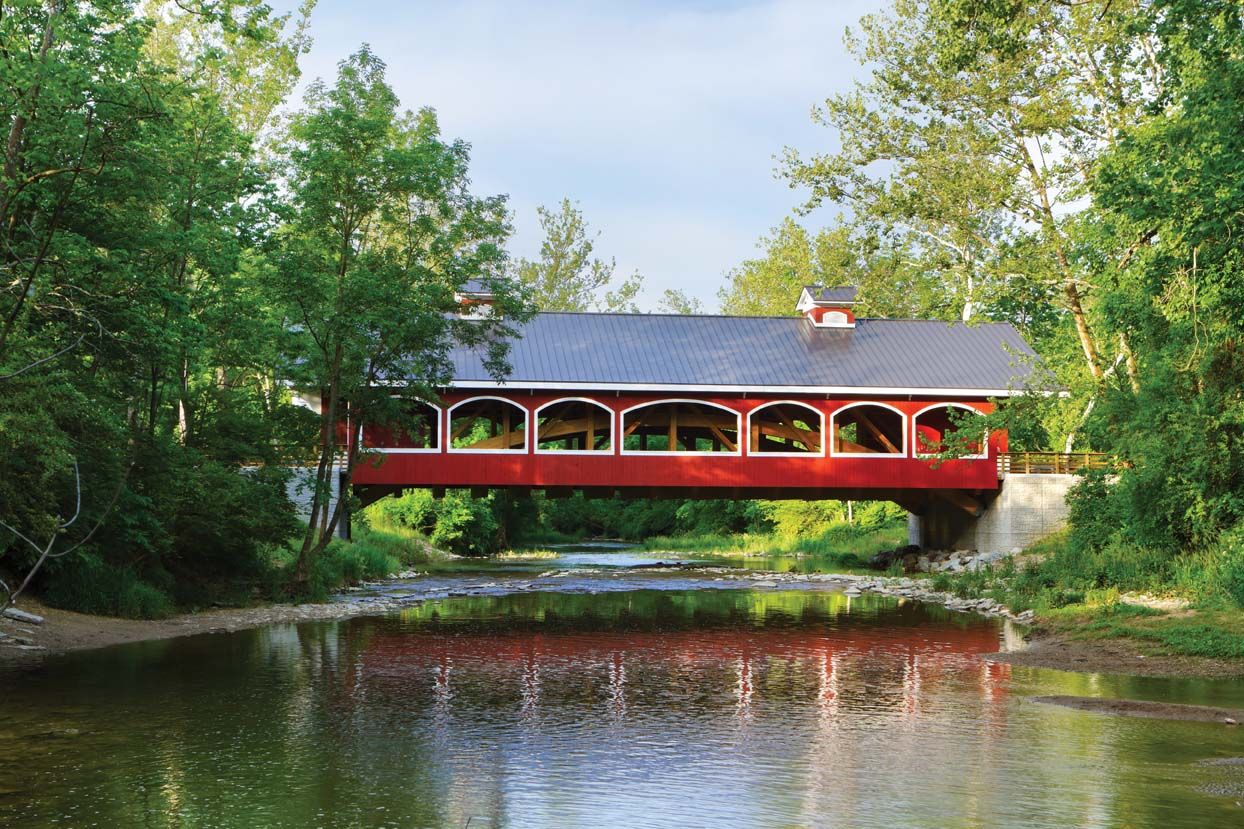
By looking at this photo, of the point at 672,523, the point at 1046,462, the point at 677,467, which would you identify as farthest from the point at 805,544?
the point at 672,523

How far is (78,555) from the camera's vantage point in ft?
54.1

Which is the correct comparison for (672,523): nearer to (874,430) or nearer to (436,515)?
(436,515)

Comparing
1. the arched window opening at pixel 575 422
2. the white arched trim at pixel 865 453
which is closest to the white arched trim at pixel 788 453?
the white arched trim at pixel 865 453

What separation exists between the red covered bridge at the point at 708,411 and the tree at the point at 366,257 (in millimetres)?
6220

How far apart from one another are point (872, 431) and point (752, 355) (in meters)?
3.98

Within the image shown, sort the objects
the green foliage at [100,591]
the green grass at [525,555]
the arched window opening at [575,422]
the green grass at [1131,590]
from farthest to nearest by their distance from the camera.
A: 1. the green grass at [525,555]
2. the arched window opening at [575,422]
3. the green foliage at [100,591]
4. the green grass at [1131,590]

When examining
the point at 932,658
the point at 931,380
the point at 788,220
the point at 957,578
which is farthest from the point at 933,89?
the point at 788,220

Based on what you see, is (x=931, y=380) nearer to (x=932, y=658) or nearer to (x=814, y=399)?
(x=814, y=399)

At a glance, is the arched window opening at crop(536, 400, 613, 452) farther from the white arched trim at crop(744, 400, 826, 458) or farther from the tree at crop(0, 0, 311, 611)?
the tree at crop(0, 0, 311, 611)

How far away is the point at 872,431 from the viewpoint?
3250 centimetres

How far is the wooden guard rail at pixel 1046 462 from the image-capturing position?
101 feet

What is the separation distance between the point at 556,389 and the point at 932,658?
16.6 meters

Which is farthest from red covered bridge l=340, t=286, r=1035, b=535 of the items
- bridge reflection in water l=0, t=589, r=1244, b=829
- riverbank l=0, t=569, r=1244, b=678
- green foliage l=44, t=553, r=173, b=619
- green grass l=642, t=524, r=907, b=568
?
bridge reflection in water l=0, t=589, r=1244, b=829

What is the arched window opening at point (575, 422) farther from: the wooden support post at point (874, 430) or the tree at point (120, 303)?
the tree at point (120, 303)
